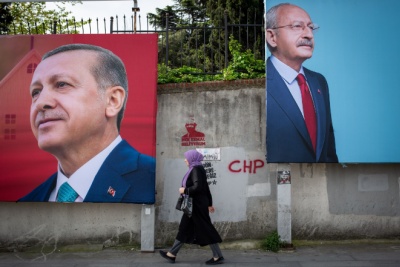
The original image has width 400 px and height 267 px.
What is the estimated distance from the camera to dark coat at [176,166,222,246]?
772 cm

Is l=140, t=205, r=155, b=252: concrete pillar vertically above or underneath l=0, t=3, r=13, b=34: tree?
underneath

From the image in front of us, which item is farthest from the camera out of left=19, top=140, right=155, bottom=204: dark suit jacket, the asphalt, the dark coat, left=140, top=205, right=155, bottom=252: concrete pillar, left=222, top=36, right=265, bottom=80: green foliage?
left=222, top=36, right=265, bottom=80: green foliage

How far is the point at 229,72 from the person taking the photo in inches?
371

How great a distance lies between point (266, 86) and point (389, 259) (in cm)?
371

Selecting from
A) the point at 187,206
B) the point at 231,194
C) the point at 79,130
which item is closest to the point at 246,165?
the point at 231,194

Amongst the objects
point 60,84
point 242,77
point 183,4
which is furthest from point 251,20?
point 60,84

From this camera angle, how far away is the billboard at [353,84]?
8.53 meters

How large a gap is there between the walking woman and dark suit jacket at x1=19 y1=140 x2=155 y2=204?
101cm

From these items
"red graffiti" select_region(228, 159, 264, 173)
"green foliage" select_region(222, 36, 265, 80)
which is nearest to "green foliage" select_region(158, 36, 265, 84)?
"green foliage" select_region(222, 36, 265, 80)

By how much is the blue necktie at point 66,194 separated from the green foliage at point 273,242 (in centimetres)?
369

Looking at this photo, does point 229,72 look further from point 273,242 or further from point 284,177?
point 273,242

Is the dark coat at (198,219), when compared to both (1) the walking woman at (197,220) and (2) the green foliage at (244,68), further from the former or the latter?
(2) the green foliage at (244,68)

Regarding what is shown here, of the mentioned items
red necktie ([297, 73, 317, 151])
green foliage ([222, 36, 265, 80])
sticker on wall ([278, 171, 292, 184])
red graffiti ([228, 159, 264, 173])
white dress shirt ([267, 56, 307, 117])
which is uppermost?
green foliage ([222, 36, 265, 80])

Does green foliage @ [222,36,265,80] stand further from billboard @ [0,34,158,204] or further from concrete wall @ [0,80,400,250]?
billboard @ [0,34,158,204]
